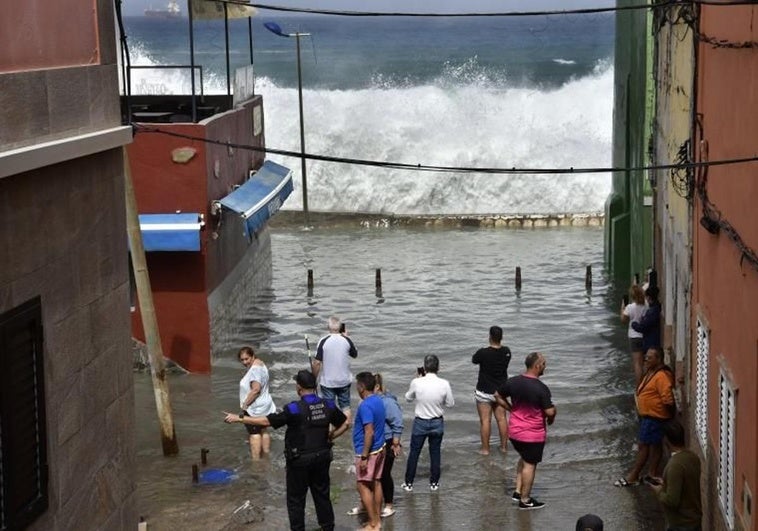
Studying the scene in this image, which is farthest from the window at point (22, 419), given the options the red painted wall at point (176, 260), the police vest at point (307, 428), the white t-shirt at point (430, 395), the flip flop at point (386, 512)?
the red painted wall at point (176, 260)

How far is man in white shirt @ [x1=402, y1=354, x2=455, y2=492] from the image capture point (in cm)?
1471

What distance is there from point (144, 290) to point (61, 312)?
23.1 ft

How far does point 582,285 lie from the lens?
28.7 m

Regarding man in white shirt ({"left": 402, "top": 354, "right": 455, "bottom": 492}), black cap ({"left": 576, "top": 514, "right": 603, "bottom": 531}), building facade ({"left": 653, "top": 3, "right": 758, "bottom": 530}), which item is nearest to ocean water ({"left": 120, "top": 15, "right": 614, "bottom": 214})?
man in white shirt ({"left": 402, "top": 354, "right": 455, "bottom": 492})

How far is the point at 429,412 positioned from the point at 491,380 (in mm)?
1621

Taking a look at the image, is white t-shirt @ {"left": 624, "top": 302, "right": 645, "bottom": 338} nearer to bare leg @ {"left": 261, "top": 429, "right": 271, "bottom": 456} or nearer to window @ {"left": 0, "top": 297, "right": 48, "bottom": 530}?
bare leg @ {"left": 261, "top": 429, "right": 271, "bottom": 456}

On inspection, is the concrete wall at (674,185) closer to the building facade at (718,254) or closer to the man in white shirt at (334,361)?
the building facade at (718,254)

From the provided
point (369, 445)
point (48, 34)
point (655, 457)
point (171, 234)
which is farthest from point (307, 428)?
point (171, 234)

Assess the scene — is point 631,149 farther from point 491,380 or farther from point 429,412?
point 429,412

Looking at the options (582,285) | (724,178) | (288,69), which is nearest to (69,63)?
(724,178)

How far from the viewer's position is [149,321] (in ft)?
54.4

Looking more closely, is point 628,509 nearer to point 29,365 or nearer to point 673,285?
point 673,285

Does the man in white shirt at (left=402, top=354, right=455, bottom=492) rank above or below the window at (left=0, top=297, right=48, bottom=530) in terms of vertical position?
below

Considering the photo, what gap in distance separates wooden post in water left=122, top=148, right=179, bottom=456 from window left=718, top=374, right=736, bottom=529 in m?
7.29
